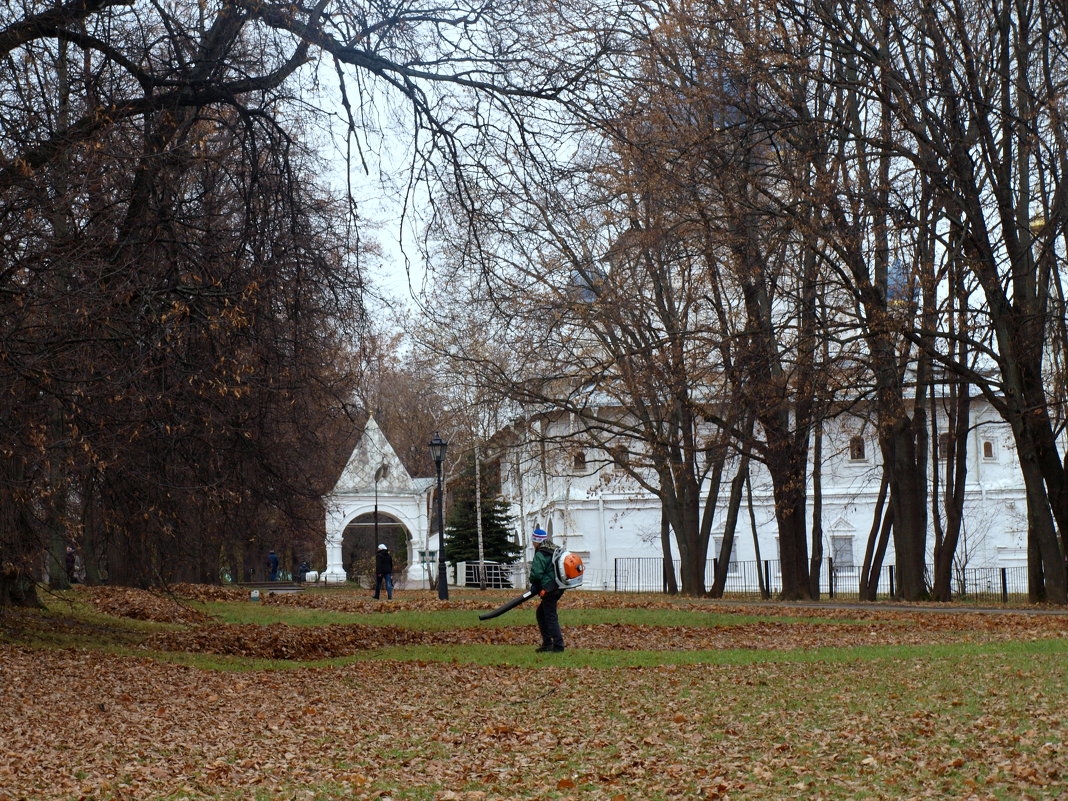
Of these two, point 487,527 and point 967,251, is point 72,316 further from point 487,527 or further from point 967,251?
point 487,527

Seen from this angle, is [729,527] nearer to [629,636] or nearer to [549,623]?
[629,636]

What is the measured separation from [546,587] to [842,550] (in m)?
38.8

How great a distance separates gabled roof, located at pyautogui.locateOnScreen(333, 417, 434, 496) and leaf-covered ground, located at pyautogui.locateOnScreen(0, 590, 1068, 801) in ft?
106

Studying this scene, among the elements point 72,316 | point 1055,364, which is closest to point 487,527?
point 1055,364

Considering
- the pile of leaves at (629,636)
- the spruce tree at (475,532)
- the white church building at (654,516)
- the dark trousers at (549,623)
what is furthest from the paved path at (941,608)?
the spruce tree at (475,532)

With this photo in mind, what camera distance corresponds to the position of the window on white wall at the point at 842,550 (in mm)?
51875

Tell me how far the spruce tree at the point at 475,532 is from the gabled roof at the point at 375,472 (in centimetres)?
220

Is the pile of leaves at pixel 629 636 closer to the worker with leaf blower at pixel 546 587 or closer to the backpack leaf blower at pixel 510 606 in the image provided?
the worker with leaf blower at pixel 546 587

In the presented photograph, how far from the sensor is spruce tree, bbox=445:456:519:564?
5103 cm

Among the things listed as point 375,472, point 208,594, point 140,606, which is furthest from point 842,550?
point 140,606

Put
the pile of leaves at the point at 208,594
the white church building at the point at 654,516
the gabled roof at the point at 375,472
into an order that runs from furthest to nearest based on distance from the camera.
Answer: the white church building at the point at 654,516
the gabled roof at the point at 375,472
the pile of leaves at the point at 208,594

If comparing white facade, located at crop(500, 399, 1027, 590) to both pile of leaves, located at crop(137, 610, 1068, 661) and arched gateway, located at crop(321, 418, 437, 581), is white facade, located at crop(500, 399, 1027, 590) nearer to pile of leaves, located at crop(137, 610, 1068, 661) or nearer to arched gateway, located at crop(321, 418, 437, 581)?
arched gateway, located at crop(321, 418, 437, 581)

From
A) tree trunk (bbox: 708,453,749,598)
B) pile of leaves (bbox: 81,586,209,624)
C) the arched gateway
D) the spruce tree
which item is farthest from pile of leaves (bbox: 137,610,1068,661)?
the spruce tree

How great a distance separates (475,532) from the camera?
5166 cm
